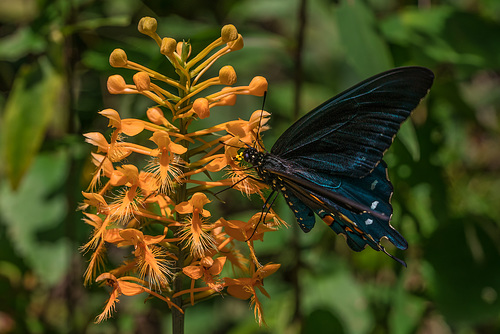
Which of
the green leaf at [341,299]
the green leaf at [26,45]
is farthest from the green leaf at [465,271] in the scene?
the green leaf at [26,45]

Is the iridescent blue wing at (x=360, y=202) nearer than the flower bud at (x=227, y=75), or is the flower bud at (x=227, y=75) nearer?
the flower bud at (x=227, y=75)

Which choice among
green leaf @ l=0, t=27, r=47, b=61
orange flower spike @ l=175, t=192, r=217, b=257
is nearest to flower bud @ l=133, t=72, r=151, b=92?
orange flower spike @ l=175, t=192, r=217, b=257

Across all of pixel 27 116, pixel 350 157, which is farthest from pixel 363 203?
pixel 27 116

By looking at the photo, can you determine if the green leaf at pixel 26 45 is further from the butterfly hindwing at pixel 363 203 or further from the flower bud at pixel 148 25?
the butterfly hindwing at pixel 363 203

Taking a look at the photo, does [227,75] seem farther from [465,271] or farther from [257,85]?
[465,271]

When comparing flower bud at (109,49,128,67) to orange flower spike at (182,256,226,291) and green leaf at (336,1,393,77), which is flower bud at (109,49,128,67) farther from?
green leaf at (336,1,393,77)
